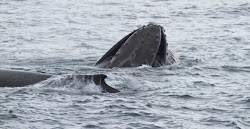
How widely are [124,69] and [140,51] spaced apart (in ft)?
1.95

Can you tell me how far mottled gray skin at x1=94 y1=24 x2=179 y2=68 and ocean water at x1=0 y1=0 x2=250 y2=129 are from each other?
0.68 feet

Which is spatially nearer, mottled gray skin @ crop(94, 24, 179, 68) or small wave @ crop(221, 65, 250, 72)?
mottled gray skin @ crop(94, 24, 179, 68)

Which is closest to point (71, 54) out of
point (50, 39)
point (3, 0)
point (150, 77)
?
point (50, 39)

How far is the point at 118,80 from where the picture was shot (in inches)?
528

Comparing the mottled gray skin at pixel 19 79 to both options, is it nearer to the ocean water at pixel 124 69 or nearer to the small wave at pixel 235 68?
the ocean water at pixel 124 69

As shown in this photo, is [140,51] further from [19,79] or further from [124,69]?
[19,79]

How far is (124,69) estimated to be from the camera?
1386 centimetres

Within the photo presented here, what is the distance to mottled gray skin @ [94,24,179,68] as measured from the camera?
14.0 m

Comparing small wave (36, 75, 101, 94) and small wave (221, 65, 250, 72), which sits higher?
small wave (36, 75, 101, 94)

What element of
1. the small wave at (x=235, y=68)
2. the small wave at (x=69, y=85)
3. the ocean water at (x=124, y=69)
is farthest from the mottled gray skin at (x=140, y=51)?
the small wave at (x=235, y=68)

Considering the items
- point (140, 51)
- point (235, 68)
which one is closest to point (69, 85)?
point (140, 51)

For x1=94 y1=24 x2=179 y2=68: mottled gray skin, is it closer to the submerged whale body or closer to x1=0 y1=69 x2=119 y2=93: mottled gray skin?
the submerged whale body

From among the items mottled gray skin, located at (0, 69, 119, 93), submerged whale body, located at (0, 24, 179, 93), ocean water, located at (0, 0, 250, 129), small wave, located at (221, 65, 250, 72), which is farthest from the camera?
small wave, located at (221, 65, 250, 72)

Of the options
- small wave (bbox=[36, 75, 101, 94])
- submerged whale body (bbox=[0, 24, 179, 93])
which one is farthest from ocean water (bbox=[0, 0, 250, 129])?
submerged whale body (bbox=[0, 24, 179, 93])
